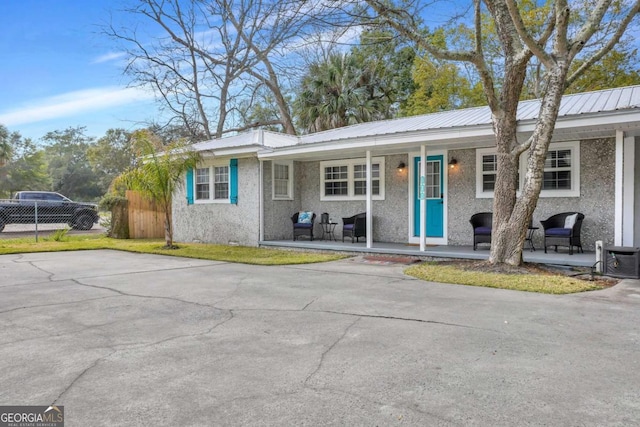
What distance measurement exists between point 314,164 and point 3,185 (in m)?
36.8

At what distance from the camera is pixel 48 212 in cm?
1662

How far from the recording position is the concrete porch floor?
736cm

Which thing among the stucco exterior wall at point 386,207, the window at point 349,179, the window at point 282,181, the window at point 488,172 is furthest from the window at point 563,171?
the window at point 282,181

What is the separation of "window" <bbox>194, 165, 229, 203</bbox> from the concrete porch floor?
235 cm

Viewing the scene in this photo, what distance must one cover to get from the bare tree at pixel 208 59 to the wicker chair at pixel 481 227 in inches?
489

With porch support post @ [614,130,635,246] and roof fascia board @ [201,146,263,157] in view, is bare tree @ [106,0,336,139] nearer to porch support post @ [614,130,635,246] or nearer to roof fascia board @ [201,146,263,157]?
roof fascia board @ [201,146,263,157]

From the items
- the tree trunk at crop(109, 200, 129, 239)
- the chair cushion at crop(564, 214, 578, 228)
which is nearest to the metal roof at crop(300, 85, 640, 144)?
the chair cushion at crop(564, 214, 578, 228)

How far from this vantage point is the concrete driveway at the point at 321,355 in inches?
94.3

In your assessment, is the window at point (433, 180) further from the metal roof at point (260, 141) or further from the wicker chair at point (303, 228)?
the metal roof at point (260, 141)

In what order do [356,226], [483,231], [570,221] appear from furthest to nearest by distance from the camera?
1. [356,226]
2. [483,231]
3. [570,221]

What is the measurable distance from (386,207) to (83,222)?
44.2 ft

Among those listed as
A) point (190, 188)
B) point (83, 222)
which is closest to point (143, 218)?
point (190, 188)

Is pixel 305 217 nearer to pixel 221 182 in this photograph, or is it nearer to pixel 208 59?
pixel 221 182

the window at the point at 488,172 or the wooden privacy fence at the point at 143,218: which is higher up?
the window at the point at 488,172
